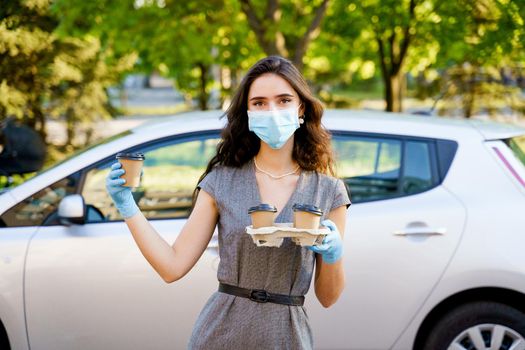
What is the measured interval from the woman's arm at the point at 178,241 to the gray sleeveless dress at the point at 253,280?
47 mm

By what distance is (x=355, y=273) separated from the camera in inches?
148

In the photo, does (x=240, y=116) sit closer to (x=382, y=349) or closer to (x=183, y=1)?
(x=382, y=349)

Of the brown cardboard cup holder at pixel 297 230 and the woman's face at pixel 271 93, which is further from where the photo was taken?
the woman's face at pixel 271 93

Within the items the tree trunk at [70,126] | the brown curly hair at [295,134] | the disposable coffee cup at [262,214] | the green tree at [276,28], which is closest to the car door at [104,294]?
the brown curly hair at [295,134]

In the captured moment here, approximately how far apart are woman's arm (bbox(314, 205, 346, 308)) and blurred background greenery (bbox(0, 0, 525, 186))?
177 inches

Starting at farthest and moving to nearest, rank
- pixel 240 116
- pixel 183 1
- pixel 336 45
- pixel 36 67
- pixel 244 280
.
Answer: pixel 336 45 → pixel 183 1 → pixel 36 67 → pixel 240 116 → pixel 244 280

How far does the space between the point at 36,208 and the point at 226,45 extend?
27.3ft

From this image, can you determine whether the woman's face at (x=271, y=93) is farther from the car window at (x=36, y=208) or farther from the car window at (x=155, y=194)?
the car window at (x=36, y=208)

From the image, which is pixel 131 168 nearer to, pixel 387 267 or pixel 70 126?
pixel 387 267

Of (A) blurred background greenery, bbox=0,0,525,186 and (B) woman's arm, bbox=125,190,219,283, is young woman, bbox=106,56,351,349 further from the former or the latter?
(A) blurred background greenery, bbox=0,0,525,186

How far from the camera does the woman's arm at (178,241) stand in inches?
89.0

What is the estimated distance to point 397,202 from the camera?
3.90 metres

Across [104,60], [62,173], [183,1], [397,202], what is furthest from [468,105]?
[62,173]

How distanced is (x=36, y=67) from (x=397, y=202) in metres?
5.74
